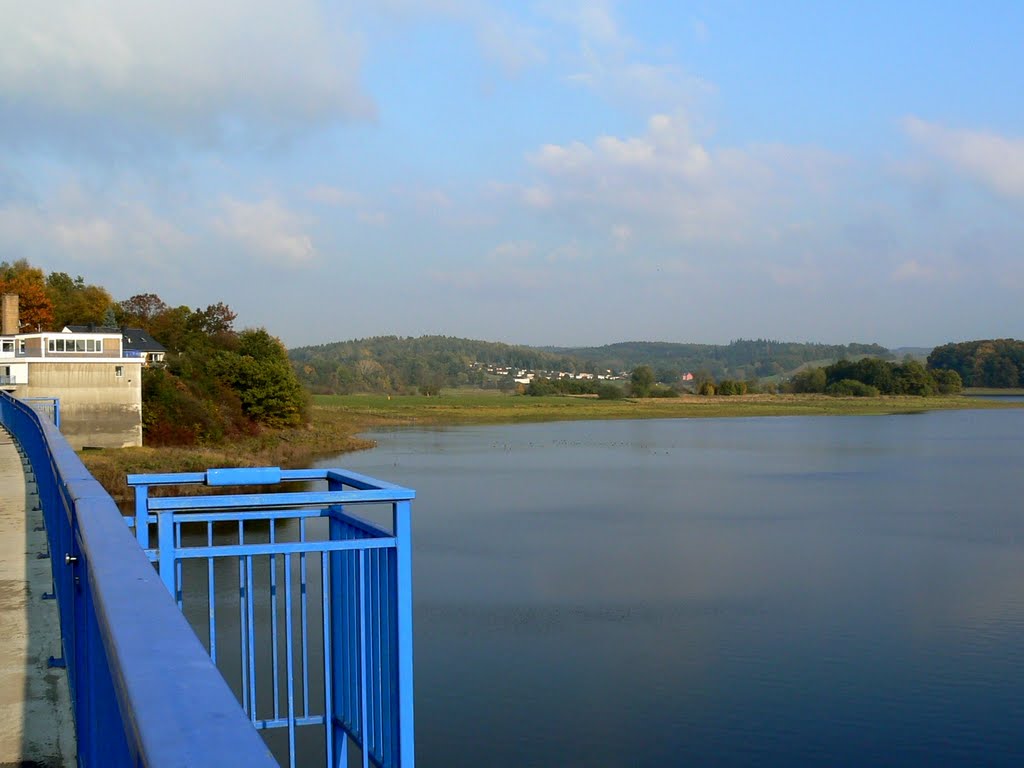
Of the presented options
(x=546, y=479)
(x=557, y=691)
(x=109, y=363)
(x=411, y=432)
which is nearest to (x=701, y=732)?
(x=557, y=691)

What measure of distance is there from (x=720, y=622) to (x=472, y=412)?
73987mm

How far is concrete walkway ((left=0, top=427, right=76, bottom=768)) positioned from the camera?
367 centimetres

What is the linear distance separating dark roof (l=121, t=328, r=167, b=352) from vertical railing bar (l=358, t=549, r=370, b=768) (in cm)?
4818

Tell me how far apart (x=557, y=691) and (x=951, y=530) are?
16.7 m

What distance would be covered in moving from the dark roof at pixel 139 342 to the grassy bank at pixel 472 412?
692 cm

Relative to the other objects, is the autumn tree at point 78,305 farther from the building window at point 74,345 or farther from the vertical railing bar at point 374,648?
the vertical railing bar at point 374,648

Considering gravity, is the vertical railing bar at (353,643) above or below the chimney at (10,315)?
below

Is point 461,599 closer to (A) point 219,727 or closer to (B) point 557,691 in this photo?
(B) point 557,691

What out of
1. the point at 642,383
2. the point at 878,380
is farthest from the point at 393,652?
the point at 642,383

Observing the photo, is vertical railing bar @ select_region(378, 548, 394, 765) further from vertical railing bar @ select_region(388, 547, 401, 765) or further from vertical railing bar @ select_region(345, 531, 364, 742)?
vertical railing bar @ select_region(345, 531, 364, 742)

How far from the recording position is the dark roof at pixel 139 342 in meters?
51.0

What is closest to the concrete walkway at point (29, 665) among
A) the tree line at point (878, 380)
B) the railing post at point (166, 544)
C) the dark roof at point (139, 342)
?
the railing post at point (166, 544)

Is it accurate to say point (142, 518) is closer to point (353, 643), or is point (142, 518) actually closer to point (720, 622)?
point (353, 643)

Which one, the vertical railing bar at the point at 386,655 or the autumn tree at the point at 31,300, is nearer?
the vertical railing bar at the point at 386,655
